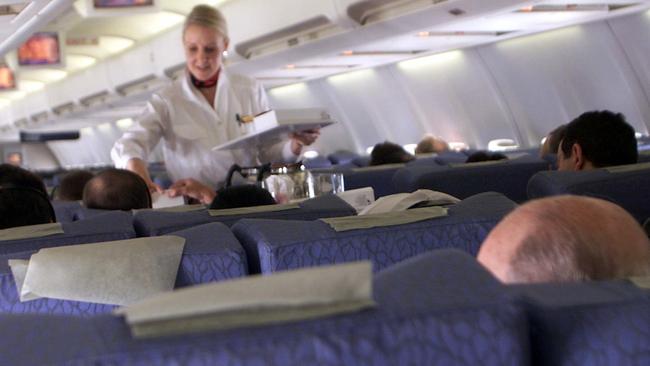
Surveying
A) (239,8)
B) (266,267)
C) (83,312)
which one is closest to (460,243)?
(266,267)

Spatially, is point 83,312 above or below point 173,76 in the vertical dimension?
below

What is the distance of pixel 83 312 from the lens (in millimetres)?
1649

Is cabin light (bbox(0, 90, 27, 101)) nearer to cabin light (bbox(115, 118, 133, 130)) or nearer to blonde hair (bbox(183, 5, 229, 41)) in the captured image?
cabin light (bbox(115, 118, 133, 130))

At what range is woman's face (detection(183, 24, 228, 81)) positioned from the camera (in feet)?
15.9

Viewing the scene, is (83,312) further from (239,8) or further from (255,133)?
(239,8)

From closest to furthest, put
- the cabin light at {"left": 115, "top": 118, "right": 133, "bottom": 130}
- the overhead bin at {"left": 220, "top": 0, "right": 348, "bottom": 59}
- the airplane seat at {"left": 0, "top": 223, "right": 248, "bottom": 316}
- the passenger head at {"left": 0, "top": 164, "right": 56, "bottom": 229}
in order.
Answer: the airplane seat at {"left": 0, "top": 223, "right": 248, "bottom": 316} < the passenger head at {"left": 0, "top": 164, "right": 56, "bottom": 229} < the overhead bin at {"left": 220, "top": 0, "right": 348, "bottom": 59} < the cabin light at {"left": 115, "top": 118, "right": 133, "bottom": 130}

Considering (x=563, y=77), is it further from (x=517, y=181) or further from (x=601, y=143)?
(x=601, y=143)

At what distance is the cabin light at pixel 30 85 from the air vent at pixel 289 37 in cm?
1656

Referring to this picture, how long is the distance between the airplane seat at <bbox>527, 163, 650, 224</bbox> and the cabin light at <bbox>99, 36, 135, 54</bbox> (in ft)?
59.3

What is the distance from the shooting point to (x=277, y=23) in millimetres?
12070

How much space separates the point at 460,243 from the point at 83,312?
30.7 inches

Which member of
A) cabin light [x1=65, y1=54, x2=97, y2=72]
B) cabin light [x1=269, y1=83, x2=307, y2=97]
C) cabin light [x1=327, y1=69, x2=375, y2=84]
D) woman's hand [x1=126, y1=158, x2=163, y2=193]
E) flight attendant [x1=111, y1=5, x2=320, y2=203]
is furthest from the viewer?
cabin light [x1=65, y1=54, x2=97, y2=72]

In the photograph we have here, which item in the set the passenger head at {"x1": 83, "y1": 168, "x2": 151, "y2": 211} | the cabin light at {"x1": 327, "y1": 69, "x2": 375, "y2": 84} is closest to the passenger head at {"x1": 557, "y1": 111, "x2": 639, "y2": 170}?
the passenger head at {"x1": 83, "y1": 168, "x2": 151, "y2": 211}

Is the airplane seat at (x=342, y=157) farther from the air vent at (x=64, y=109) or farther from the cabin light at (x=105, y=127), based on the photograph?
the cabin light at (x=105, y=127)
